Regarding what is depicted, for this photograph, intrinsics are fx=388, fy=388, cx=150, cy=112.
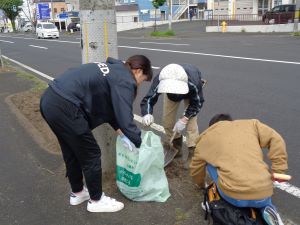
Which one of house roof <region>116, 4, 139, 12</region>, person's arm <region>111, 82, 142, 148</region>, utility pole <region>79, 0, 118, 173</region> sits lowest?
person's arm <region>111, 82, 142, 148</region>

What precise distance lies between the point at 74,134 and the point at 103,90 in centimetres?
38

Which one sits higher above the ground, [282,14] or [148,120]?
[282,14]

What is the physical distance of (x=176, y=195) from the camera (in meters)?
3.35

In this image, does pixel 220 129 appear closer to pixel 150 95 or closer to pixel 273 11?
pixel 150 95

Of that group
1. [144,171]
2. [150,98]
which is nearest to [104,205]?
[144,171]

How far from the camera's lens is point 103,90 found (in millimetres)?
2727

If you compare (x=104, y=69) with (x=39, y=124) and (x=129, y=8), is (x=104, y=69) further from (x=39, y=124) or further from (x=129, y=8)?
(x=129, y=8)

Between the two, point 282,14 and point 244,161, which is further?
point 282,14

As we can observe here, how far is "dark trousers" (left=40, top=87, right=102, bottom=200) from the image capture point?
2697 mm

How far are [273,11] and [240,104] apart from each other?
26.1 metres

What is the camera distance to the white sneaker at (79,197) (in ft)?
10.8

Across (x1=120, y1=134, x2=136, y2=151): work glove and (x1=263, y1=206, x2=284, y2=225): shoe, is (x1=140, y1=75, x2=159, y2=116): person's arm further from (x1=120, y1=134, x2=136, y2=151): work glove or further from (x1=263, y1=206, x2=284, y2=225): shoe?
(x1=263, y1=206, x2=284, y2=225): shoe

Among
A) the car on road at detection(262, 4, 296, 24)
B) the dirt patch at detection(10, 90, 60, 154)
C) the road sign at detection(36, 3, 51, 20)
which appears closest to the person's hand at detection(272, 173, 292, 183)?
the dirt patch at detection(10, 90, 60, 154)

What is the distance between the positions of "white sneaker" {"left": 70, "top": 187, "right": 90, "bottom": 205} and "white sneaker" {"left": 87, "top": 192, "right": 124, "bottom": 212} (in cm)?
15
